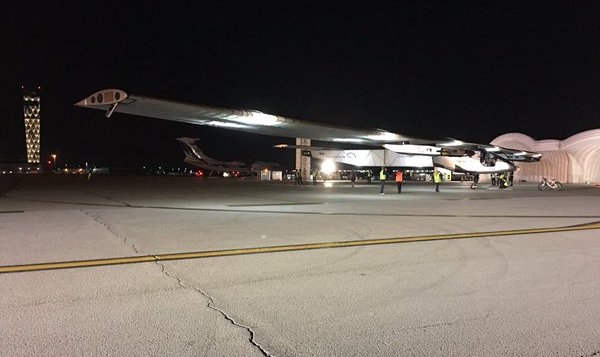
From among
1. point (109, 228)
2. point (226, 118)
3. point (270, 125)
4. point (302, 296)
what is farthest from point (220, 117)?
point (302, 296)

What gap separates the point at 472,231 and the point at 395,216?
11.0 ft

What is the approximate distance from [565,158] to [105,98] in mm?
60256

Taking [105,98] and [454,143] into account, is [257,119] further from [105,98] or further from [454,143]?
[454,143]

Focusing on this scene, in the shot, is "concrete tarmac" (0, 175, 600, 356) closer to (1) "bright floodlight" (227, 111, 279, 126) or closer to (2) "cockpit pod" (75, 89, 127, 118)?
(2) "cockpit pod" (75, 89, 127, 118)

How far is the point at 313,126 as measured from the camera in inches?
717

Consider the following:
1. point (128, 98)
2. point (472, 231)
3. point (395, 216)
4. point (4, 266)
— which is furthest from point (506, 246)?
point (128, 98)

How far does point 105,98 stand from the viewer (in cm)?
1195

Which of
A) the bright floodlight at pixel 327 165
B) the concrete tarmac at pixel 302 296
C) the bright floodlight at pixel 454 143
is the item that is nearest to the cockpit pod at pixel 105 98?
the concrete tarmac at pixel 302 296

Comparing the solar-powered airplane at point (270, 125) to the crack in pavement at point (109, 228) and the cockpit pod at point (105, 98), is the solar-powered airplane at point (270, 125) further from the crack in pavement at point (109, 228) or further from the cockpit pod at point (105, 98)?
the crack in pavement at point (109, 228)

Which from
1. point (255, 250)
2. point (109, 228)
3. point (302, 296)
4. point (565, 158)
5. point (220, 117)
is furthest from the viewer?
point (565, 158)

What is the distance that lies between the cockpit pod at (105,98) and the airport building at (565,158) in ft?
190

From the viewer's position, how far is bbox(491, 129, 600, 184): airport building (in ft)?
188

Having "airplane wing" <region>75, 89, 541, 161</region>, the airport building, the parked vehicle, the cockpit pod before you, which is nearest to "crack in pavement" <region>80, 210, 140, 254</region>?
"airplane wing" <region>75, 89, 541, 161</region>

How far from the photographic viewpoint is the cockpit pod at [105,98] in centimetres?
1180
